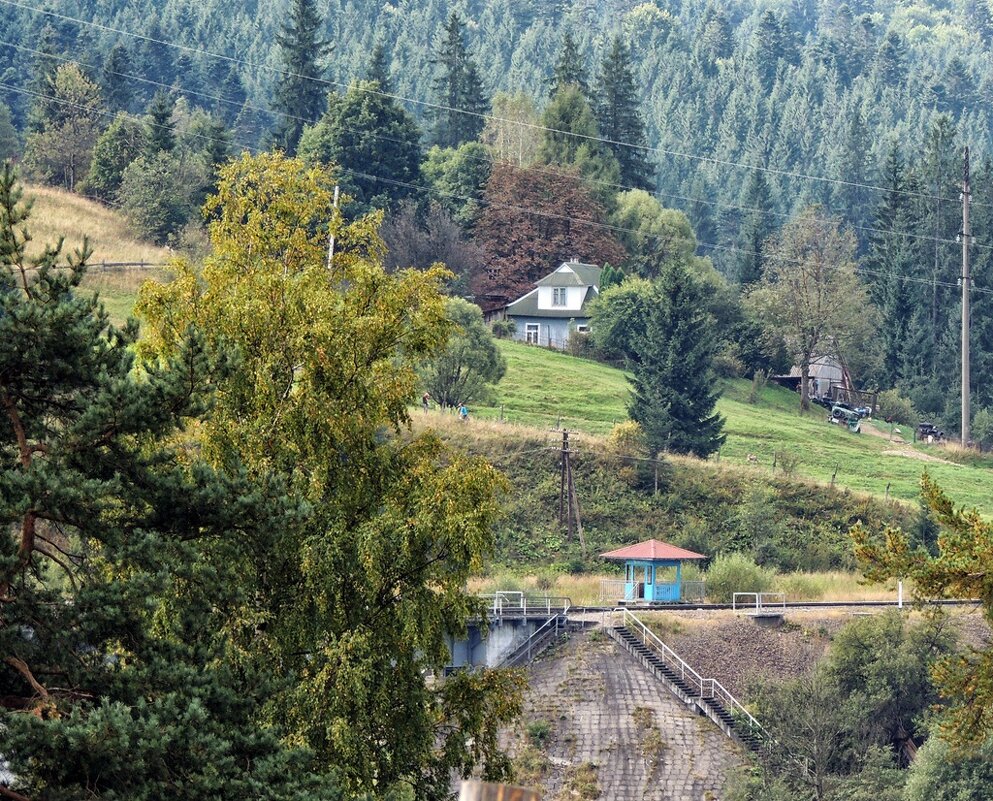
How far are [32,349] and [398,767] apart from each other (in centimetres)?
733

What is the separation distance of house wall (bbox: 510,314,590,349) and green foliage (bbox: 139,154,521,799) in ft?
253

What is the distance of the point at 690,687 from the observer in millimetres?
54500

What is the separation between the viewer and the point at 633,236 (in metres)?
114

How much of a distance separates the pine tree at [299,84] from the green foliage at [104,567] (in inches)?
3674

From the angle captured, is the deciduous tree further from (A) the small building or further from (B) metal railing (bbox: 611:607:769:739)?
(B) metal railing (bbox: 611:607:769:739)

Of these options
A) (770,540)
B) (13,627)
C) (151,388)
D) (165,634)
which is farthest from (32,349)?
(770,540)

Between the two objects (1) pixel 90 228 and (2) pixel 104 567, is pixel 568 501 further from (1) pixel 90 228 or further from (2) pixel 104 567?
(2) pixel 104 567

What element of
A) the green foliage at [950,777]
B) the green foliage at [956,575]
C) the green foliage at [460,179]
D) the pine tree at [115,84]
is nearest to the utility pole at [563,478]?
the green foliage at [950,777]

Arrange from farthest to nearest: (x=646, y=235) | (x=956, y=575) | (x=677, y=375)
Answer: (x=646, y=235)
(x=677, y=375)
(x=956, y=575)

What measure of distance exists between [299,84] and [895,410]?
38.6m

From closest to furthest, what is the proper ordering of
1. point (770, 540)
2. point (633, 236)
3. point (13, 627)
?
point (13, 627)
point (770, 540)
point (633, 236)

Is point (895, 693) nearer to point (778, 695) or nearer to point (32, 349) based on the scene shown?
point (778, 695)

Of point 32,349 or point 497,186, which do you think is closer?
point 32,349

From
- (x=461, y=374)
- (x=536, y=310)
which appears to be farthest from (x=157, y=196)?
(x=461, y=374)
